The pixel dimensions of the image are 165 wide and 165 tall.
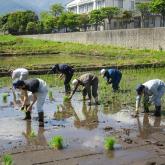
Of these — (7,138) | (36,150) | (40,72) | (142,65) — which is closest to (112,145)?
(36,150)

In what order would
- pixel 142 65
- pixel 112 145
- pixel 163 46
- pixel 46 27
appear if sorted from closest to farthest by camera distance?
pixel 112 145
pixel 142 65
pixel 163 46
pixel 46 27

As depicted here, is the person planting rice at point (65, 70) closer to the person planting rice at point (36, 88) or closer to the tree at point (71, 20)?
the person planting rice at point (36, 88)

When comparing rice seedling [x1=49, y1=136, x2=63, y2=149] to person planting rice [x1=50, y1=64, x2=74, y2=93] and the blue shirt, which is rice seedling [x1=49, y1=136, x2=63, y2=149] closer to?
the blue shirt

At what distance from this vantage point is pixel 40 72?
21.6 metres

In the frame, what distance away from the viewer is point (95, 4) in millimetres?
81500

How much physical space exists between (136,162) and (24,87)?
3.93 meters

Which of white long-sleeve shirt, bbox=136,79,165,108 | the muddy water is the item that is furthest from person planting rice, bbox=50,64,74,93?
white long-sleeve shirt, bbox=136,79,165,108

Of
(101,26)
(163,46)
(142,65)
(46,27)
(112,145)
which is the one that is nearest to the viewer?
(112,145)

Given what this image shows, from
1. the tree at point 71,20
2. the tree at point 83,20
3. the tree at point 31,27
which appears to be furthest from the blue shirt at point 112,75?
the tree at point 31,27

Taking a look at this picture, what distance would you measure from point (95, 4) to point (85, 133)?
241 ft

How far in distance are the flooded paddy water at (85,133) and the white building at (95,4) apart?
61112 mm

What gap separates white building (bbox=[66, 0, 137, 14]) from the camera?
7431cm

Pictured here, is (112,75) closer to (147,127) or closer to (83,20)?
(147,127)

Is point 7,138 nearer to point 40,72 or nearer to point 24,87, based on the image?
point 24,87
